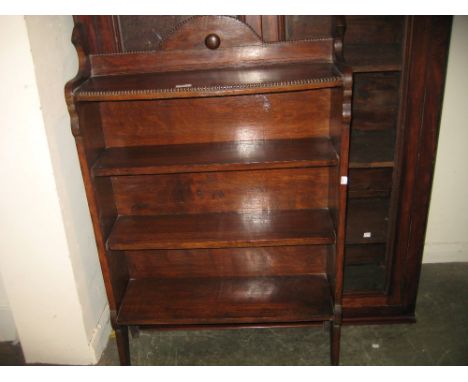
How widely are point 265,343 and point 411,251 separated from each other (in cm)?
89

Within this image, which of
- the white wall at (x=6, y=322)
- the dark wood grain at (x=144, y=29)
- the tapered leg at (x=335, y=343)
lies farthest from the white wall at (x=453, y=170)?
the white wall at (x=6, y=322)

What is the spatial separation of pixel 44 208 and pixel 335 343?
1.46 m

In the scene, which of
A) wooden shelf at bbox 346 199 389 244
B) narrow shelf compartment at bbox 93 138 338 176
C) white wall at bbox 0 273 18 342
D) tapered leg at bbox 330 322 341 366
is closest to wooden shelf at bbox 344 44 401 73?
narrow shelf compartment at bbox 93 138 338 176

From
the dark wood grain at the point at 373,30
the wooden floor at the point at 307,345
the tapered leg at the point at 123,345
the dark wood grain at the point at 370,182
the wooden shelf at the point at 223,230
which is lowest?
the wooden floor at the point at 307,345

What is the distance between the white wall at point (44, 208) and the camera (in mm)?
1646

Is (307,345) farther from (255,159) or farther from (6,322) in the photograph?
(6,322)

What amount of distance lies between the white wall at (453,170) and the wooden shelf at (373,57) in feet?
1.97

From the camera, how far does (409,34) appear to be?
1761 millimetres

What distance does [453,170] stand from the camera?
8.60 feet

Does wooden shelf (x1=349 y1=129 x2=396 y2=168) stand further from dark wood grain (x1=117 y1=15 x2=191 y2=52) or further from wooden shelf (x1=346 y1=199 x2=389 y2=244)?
dark wood grain (x1=117 y1=15 x2=191 y2=52)

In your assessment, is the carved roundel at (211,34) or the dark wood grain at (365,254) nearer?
the carved roundel at (211,34)

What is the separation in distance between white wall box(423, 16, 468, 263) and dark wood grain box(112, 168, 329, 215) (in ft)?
3.25

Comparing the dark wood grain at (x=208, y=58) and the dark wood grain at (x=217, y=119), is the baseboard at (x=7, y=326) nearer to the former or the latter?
the dark wood grain at (x=217, y=119)
